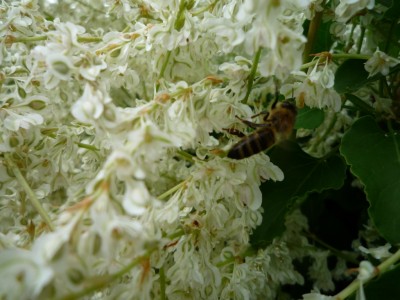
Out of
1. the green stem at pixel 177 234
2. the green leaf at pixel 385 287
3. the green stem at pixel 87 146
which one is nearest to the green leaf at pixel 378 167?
the green leaf at pixel 385 287

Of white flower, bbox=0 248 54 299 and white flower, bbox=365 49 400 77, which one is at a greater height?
white flower, bbox=365 49 400 77

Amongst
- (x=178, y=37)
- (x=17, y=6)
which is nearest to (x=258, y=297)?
(x=178, y=37)

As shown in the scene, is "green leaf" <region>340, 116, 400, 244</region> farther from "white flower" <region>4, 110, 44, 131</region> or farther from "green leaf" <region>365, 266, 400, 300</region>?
"white flower" <region>4, 110, 44, 131</region>

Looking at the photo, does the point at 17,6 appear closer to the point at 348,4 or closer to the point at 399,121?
the point at 348,4

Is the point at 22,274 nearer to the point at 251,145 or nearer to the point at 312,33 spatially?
the point at 251,145

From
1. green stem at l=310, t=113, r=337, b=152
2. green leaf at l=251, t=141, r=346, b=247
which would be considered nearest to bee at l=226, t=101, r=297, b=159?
green leaf at l=251, t=141, r=346, b=247

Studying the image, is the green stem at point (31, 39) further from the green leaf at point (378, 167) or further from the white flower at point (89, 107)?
the green leaf at point (378, 167)

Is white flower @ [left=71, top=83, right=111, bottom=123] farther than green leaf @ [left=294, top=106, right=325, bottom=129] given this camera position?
No
